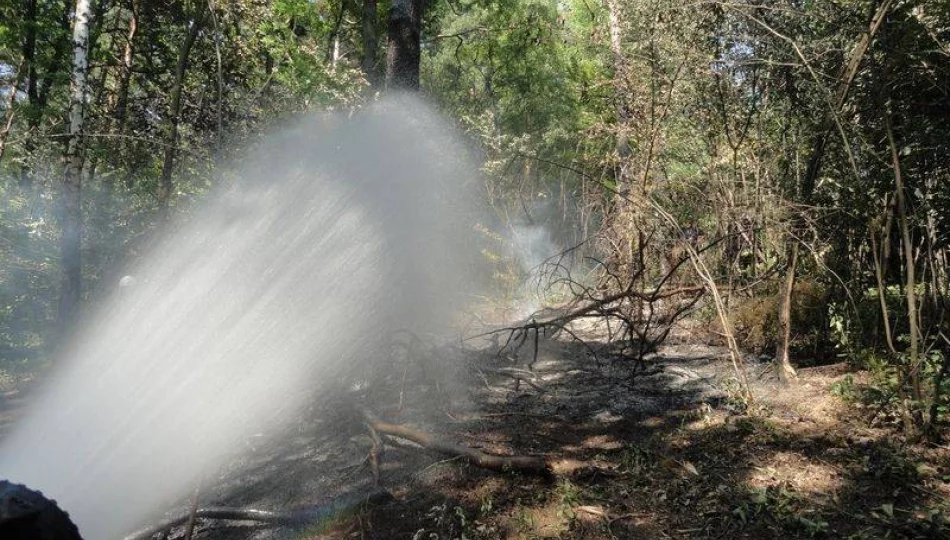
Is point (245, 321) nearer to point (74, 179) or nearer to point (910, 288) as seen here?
point (910, 288)

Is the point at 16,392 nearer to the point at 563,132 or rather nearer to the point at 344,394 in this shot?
the point at 344,394

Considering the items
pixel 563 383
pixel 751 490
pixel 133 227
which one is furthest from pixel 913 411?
pixel 133 227

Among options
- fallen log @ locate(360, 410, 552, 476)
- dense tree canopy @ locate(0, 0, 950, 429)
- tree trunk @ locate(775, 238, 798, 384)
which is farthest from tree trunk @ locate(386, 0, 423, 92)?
tree trunk @ locate(775, 238, 798, 384)

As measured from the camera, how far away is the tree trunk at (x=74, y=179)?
9148 millimetres

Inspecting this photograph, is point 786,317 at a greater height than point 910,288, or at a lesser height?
lesser

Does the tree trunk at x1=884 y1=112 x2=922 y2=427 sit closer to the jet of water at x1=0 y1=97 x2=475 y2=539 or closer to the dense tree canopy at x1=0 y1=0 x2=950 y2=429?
the dense tree canopy at x1=0 y1=0 x2=950 y2=429

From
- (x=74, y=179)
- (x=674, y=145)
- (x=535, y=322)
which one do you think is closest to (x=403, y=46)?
(x=674, y=145)

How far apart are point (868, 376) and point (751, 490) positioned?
2.00 meters

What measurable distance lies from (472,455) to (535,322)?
1.91 meters

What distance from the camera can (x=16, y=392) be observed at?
842 centimetres

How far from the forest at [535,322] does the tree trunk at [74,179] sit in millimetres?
48

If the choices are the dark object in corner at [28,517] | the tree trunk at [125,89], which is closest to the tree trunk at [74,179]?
the tree trunk at [125,89]

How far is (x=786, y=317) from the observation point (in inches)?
175

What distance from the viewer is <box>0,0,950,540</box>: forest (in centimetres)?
314
